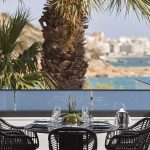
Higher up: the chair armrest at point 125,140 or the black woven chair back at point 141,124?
the black woven chair back at point 141,124

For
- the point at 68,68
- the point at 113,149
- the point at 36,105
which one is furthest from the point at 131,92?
the point at 68,68

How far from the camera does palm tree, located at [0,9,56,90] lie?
25.6 feet

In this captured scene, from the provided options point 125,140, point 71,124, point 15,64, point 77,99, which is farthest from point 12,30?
point 125,140

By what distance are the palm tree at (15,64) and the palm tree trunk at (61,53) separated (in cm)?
308

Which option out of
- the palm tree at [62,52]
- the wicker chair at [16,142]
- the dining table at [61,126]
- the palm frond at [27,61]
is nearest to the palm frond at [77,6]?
the palm frond at [27,61]

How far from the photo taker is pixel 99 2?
689 cm

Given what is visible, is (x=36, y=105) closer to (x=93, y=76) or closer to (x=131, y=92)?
(x=131, y=92)

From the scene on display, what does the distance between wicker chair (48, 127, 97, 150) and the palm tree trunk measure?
6075 mm

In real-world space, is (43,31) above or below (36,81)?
above

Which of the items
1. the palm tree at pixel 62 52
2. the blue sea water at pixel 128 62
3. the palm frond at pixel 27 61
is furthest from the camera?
the blue sea water at pixel 128 62

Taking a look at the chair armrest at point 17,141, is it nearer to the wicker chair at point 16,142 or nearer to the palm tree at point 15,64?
the wicker chair at point 16,142

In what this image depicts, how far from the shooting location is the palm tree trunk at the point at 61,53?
1135 centimetres

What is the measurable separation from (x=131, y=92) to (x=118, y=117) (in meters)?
0.95

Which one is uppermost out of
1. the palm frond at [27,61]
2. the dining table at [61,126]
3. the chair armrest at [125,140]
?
the palm frond at [27,61]
